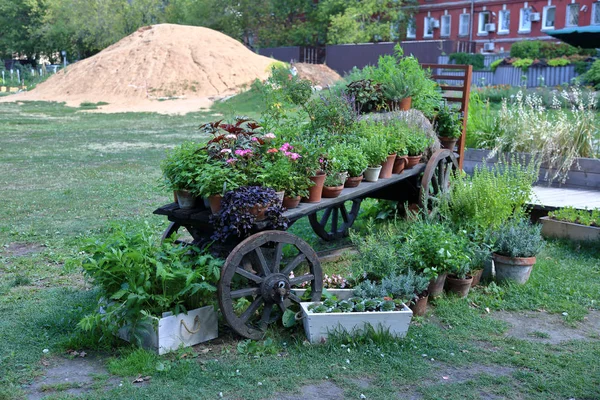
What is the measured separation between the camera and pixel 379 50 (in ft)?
131

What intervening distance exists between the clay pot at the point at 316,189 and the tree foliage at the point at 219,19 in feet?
127

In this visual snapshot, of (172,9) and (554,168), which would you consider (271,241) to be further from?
(172,9)

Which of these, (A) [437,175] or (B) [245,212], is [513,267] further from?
(B) [245,212]

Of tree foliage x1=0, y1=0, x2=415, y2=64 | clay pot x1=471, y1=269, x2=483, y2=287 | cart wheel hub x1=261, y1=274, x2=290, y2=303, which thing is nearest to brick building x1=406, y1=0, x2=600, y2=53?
tree foliage x1=0, y1=0, x2=415, y2=64

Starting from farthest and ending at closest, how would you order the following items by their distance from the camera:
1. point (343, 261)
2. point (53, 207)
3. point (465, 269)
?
point (53, 207), point (343, 261), point (465, 269)

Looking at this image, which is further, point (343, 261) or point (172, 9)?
point (172, 9)

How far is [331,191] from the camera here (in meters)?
5.08

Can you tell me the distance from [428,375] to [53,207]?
20.4 feet

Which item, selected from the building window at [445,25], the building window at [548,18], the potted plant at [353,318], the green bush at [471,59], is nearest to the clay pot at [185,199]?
the potted plant at [353,318]

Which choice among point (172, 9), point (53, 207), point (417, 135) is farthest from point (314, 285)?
point (172, 9)

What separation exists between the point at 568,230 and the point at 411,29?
3994 centimetres

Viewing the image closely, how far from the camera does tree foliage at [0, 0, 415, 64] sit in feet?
140

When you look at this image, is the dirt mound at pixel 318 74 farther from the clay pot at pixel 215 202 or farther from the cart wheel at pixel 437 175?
the clay pot at pixel 215 202

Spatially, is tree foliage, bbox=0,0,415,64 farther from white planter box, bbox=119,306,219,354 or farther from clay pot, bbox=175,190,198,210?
white planter box, bbox=119,306,219,354
